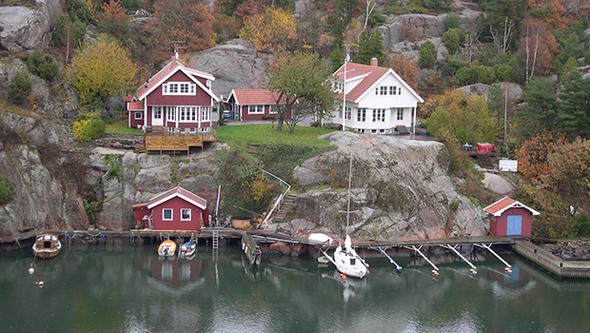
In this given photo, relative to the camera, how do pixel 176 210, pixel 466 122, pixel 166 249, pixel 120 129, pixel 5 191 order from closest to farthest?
pixel 5 191 < pixel 166 249 < pixel 176 210 < pixel 120 129 < pixel 466 122

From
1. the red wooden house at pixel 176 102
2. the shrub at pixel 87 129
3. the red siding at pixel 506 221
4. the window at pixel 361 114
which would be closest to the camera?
the red siding at pixel 506 221

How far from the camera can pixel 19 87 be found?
57.7m

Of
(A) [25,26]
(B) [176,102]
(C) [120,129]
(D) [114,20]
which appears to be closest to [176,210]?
(B) [176,102]

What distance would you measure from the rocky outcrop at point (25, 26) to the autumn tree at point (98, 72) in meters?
4.01

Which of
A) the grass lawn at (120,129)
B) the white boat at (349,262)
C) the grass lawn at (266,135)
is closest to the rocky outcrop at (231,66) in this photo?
the grass lawn at (266,135)

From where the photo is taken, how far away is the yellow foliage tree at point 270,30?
81.1 m

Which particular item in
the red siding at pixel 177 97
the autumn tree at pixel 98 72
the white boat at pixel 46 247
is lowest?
the white boat at pixel 46 247

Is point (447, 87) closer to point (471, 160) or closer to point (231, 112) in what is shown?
point (471, 160)

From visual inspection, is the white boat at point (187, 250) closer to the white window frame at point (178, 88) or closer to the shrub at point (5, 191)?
the shrub at point (5, 191)

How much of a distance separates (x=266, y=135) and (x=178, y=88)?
24.9 ft

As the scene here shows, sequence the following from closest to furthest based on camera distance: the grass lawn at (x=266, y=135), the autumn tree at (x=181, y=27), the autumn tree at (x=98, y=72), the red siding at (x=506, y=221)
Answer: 1. the red siding at (x=506, y=221)
2. the grass lawn at (x=266, y=135)
3. the autumn tree at (x=98, y=72)
4. the autumn tree at (x=181, y=27)

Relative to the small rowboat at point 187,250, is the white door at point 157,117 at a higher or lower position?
higher

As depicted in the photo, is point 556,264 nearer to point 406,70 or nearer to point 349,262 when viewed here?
point 349,262

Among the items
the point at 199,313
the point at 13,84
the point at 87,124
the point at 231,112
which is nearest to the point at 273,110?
the point at 231,112
